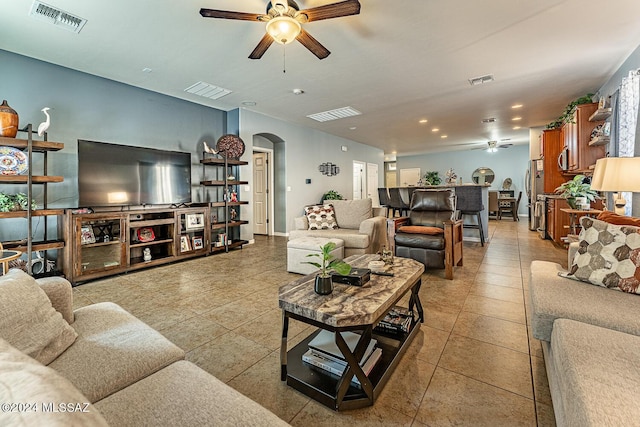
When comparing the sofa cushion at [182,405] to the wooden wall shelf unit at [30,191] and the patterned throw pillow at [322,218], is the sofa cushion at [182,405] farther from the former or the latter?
the patterned throw pillow at [322,218]

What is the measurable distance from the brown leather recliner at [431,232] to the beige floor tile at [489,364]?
4.69 feet

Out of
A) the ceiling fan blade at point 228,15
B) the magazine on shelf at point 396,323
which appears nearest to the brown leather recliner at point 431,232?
the magazine on shelf at point 396,323

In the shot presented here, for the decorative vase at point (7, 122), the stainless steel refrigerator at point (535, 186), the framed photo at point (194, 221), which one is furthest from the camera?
the stainless steel refrigerator at point (535, 186)

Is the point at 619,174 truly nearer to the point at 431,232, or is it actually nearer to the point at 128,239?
the point at 431,232

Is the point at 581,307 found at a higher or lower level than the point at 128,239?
lower

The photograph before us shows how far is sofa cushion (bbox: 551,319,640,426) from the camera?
766 millimetres

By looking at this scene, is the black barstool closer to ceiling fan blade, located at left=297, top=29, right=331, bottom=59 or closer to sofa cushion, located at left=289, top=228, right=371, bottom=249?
sofa cushion, located at left=289, top=228, right=371, bottom=249

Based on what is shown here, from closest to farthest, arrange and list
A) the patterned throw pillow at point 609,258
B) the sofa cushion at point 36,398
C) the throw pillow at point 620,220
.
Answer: the sofa cushion at point 36,398 → the patterned throw pillow at point 609,258 → the throw pillow at point 620,220

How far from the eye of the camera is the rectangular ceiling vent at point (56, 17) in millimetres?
2443

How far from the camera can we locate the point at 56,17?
257cm

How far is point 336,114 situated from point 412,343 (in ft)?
16.0

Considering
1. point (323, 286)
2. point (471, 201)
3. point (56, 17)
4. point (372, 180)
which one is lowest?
point (323, 286)

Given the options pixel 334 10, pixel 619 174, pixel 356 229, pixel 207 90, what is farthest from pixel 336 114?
pixel 619 174

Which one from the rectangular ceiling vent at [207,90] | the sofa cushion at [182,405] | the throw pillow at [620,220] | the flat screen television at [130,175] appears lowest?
the sofa cushion at [182,405]
